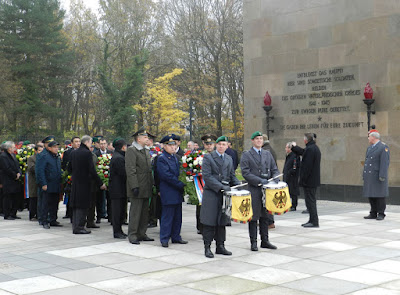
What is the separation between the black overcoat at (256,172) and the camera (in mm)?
8805

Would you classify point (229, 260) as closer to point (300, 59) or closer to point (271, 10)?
point (300, 59)

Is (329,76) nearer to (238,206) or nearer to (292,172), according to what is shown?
(292,172)

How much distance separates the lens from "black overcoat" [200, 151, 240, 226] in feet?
27.6

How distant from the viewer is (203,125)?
42344mm

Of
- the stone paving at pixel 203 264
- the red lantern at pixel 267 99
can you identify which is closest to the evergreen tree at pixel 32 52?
the red lantern at pixel 267 99

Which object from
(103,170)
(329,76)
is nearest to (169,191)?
(103,170)

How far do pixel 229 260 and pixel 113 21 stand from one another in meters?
37.5

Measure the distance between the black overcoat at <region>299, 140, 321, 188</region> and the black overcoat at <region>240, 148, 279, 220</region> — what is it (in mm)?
2651

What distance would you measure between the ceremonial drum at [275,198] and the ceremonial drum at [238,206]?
0.45m

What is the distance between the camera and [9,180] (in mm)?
13961

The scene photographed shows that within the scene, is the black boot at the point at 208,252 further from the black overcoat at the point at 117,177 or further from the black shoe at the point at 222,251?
the black overcoat at the point at 117,177

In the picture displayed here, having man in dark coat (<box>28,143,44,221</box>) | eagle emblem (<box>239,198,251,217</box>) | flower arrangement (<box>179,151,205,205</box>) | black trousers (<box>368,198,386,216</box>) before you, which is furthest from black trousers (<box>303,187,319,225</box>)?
man in dark coat (<box>28,143,44,221</box>)

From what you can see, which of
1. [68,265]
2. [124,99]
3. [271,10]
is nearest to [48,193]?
[68,265]

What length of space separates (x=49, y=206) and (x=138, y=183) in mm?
3267
